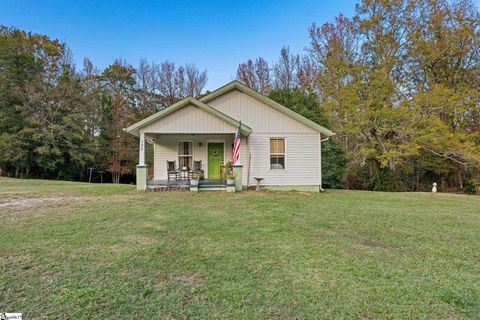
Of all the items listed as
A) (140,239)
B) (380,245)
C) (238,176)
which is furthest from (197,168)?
(380,245)

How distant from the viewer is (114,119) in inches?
1024

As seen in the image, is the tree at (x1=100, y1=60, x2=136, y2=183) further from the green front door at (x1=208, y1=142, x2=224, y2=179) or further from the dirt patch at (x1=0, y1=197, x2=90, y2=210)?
the dirt patch at (x1=0, y1=197, x2=90, y2=210)

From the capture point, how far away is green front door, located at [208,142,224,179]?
12828 mm

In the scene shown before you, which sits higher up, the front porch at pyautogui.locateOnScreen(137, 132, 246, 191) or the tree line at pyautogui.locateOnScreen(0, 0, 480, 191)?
the tree line at pyautogui.locateOnScreen(0, 0, 480, 191)

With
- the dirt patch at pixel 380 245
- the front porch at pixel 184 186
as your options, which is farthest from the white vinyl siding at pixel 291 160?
the dirt patch at pixel 380 245

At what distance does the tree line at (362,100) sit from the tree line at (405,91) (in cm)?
7

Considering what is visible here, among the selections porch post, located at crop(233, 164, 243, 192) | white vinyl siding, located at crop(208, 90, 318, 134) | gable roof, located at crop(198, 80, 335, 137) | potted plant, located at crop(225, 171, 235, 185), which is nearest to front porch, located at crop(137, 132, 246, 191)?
white vinyl siding, located at crop(208, 90, 318, 134)

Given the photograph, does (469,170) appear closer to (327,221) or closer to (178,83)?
(327,221)

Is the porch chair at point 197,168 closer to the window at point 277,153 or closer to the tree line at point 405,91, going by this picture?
the window at point 277,153

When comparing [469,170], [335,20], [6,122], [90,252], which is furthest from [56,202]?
[469,170]

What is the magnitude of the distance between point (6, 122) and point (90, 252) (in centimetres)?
2411

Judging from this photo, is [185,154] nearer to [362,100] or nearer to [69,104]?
[362,100]

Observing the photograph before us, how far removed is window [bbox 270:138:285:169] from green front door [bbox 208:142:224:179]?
251 centimetres

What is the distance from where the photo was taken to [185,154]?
12.8 metres
